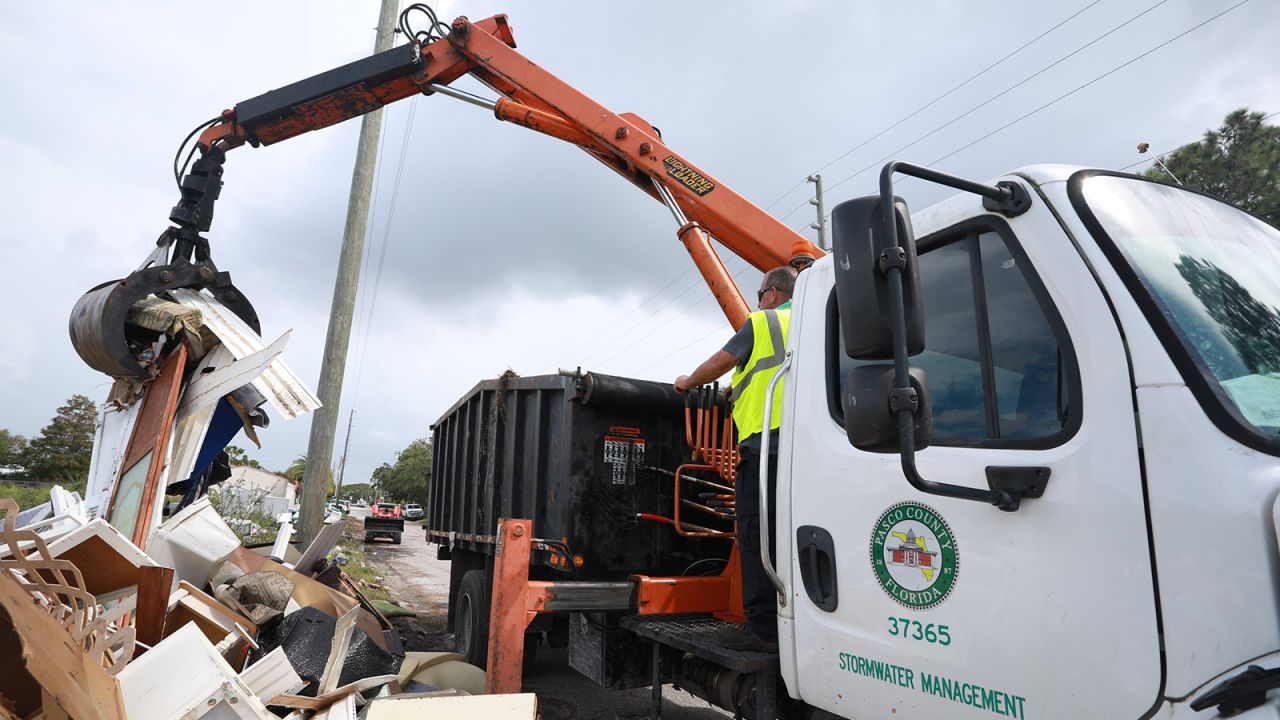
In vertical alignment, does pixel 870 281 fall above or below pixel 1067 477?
above

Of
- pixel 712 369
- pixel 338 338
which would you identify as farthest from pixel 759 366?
pixel 338 338

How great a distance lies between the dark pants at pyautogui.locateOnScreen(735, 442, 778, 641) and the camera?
2639mm

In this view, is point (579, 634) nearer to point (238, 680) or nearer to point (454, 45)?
point (238, 680)

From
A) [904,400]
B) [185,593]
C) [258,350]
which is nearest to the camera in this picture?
[904,400]

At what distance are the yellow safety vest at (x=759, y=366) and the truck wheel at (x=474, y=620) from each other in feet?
9.54

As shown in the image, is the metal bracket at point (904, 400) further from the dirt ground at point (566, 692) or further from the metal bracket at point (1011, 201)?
the dirt ground at point (566, 692)

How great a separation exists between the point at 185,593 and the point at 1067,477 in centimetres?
392

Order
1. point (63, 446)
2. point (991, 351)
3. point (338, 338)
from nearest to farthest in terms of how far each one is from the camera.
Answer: point (991, 351), point (338, 338), point (63, 446)

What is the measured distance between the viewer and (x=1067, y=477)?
1.65 m

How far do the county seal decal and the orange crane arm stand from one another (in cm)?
270

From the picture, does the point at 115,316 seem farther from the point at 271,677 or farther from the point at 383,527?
the point at 383,527

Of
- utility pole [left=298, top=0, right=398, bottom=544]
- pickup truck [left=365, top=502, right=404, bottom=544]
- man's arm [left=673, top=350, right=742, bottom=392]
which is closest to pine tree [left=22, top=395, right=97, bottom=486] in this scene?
pickup truck [left=365, top=502, right=404, bottom=544]

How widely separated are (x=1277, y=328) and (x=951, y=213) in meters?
0.79

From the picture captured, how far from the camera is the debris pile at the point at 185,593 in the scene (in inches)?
90.4
